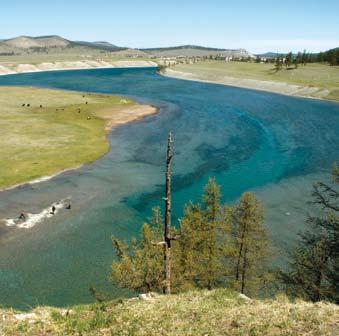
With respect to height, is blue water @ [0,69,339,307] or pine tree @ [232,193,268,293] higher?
pine tree @ [232,193,268,293]

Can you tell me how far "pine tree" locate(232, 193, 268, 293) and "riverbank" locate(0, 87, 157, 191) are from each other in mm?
40154

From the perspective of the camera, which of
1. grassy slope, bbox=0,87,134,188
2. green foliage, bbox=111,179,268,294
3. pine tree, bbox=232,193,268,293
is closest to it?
green foliage, bbox=111,179,268,294

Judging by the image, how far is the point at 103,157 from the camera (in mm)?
78875

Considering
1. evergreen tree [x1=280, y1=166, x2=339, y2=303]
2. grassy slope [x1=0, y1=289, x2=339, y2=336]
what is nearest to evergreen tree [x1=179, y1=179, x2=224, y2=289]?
evergreen tree [x1=280, y1=166, x2=339, y2=303]

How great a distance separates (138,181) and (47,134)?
38917 mm

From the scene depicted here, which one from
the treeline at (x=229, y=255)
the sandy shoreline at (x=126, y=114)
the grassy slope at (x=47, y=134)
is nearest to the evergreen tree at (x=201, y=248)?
the treeline at (x=229, y=255)

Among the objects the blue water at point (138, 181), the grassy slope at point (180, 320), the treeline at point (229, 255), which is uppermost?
the grassy slope at point (180, 320)

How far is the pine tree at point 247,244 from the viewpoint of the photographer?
34281 millimetres

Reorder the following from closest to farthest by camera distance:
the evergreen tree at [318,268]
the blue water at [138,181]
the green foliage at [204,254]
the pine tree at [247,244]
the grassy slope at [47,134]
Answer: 1. the evergreen tree at [318,268]
2. the green foliage at [204,254]
3. the pine tree at [247,244]
4. the blue water at [138,181]
5. the grassy slope at [47,134]

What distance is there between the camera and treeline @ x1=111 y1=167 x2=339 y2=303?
30734 millimetres

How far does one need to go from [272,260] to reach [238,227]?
32.4ft

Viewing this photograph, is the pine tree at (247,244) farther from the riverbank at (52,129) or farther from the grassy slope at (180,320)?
the riverbank at (52,129)

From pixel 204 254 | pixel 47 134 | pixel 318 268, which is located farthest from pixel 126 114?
pixel 318 268

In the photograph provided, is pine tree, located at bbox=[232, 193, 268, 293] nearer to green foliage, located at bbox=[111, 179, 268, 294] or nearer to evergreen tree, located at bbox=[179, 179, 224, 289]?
green foliage, located at bbox=[111, 179, 268, 294]
